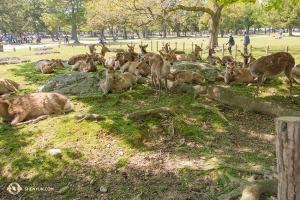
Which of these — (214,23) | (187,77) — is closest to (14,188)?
(187,77)

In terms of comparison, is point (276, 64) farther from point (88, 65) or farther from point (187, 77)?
point (88, 65)

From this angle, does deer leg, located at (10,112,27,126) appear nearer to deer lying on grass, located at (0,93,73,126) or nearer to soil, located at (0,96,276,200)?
deer lying on grass, located at (0,93,73,126)

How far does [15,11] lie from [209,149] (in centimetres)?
5752

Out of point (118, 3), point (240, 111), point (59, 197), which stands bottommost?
point (59, 197)

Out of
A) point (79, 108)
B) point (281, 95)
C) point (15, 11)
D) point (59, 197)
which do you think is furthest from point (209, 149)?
point (15, 11)

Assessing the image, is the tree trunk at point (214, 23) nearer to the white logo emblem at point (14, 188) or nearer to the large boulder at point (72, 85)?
the large boulder at point (72, 85)

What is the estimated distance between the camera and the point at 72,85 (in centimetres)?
898

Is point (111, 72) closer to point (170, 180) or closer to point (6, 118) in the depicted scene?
point (6, 118)

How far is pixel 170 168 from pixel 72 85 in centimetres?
544

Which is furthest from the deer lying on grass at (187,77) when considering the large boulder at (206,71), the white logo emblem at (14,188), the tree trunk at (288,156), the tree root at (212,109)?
the tree trunk at (288,156)

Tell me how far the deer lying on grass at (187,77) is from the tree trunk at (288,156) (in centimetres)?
675

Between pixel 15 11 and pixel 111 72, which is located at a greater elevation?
pixel 15 11

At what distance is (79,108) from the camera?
23.6ft

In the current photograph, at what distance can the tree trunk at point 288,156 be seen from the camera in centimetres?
245
